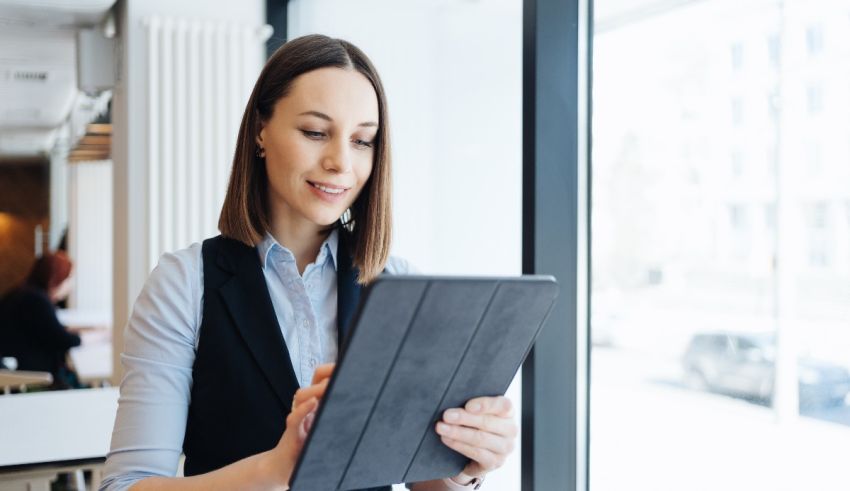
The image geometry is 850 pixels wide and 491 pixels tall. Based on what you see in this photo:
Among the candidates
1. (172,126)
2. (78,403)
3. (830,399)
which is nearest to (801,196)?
(830,399)

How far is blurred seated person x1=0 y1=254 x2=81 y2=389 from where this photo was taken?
5.11 m

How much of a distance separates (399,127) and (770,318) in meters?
2.38

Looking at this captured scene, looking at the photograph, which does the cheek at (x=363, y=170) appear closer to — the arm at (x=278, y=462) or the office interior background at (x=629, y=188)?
the arm at (x=278, y=462)

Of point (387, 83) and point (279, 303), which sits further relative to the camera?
point (387, 83)

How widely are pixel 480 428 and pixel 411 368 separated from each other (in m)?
0.14

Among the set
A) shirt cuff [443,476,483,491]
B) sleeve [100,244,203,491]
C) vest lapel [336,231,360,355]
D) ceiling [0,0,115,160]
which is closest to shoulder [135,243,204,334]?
sleeve [100,244,203,491]

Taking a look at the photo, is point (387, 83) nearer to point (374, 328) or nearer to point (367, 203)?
point (367, 203)

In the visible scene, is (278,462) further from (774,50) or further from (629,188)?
(629,188)

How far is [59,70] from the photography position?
5.75 metres

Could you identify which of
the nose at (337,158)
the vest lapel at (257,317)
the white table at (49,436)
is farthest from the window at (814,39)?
the white table at (49,436)

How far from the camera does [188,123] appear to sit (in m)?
3.67

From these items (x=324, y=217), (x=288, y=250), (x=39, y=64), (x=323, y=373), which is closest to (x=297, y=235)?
(x=288, y=250)

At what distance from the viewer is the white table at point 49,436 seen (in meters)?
2.08

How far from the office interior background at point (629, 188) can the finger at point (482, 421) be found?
85 cm
